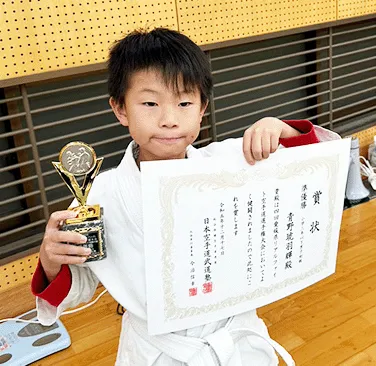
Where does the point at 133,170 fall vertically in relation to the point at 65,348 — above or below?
above

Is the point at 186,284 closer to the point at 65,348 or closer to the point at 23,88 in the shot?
the point at 65,348

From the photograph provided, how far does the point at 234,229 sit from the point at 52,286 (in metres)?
0.35

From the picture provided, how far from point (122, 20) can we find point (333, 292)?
1.38m

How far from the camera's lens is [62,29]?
1.88 meters

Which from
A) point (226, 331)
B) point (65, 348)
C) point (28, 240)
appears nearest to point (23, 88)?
point (28, 240)

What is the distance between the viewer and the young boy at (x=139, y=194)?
87 centimetres

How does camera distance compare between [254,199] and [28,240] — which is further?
[28,240]

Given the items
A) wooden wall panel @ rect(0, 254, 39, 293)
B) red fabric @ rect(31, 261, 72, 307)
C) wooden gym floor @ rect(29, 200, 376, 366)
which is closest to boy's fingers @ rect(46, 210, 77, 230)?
red fabric @ rect(31, 261, 72, 307)

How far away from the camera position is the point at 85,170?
2.80 feet

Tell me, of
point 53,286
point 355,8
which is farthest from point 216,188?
point 355,8

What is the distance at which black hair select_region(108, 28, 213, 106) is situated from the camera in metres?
0.88

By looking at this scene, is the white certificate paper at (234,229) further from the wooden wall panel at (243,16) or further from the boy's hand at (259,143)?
the wooden wall panel at (243,16)

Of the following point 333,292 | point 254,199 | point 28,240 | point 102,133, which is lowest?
point 333,292

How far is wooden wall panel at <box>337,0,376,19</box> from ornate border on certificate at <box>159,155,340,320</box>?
2156mm
